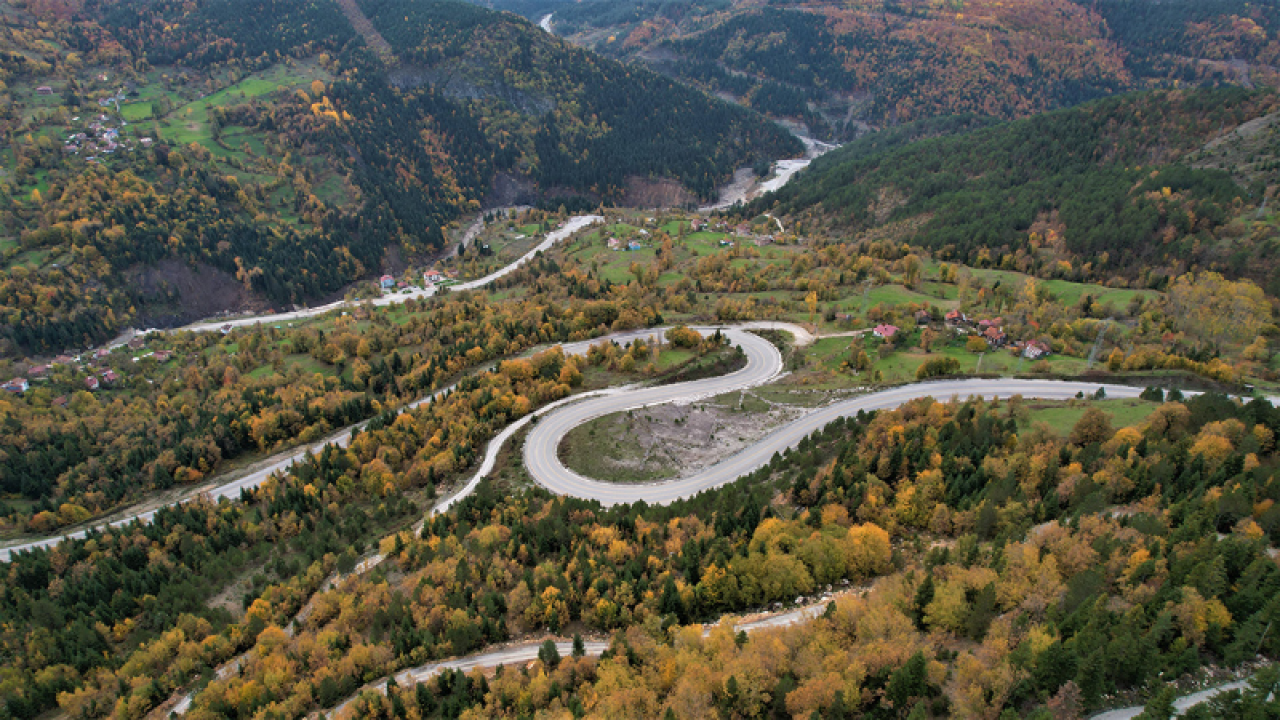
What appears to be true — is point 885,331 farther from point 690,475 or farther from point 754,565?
point 754,565

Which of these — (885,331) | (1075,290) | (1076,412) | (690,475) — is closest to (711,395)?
(690,475)

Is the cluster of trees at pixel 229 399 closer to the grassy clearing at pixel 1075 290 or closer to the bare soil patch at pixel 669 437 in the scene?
the bare soil patch at pixel 669 437

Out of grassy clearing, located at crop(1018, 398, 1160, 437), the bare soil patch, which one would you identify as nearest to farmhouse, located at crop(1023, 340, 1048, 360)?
grassy clearing, located at crop(1018, 398, 1160, 437)

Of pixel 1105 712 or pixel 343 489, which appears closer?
pixel 1105 712

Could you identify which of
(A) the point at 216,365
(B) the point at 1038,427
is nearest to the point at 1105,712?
(B) the point at 1038,427

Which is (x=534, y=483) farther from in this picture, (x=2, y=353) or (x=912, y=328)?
(x=2, y=353)

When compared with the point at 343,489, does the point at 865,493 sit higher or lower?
higher

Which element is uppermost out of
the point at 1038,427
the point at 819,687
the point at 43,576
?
the point at 1038,427

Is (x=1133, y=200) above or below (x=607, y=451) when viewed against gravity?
above

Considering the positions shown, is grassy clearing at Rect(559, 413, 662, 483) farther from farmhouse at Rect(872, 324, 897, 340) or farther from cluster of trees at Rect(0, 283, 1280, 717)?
farmhouse at Rect(872, 324, 897, 340)
